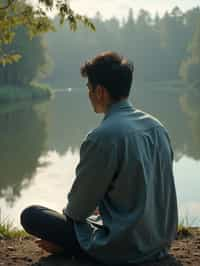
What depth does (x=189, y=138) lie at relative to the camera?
595 inches

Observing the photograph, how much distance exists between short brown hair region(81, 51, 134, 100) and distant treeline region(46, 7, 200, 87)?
5827 cm

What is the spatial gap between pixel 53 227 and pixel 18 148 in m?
11.0

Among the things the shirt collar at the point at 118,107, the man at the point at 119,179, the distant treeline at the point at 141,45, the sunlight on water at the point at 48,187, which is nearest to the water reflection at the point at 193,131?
the sunlight on water at the point at 48,187

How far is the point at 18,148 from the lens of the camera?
13781 millimetres

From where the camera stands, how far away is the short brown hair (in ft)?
8.79

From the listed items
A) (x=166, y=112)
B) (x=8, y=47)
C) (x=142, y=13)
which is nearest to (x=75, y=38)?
(x=142, y=13)

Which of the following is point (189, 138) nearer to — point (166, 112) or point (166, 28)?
point (166, 112)

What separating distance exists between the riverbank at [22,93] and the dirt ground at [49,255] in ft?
89.5

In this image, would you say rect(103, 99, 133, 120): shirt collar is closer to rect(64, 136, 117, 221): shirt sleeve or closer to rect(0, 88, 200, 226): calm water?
rect(64, 136, 117, 221): shirt sleeve

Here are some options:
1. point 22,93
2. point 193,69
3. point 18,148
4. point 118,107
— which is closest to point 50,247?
point 118,107

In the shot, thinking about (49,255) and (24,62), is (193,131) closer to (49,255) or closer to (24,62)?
(49,255)

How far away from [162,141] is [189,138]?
12.6 m

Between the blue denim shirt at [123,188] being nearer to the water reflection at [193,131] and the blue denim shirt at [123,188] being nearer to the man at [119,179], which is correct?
the man at [119,179]

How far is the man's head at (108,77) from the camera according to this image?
268 cm
